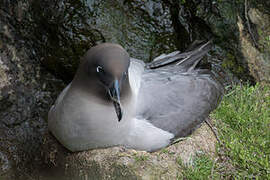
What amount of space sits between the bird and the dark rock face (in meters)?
0.82

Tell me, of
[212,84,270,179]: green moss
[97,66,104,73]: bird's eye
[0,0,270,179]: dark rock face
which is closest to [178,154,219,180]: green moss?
[212,84,270,179]: green moss

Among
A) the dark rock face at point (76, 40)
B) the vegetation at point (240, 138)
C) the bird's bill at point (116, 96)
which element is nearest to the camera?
the bird's bill at point (116, 96)

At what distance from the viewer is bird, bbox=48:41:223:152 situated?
3174mm

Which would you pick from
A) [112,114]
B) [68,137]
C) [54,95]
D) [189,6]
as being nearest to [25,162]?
[54,95]

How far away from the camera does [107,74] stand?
3084 mm

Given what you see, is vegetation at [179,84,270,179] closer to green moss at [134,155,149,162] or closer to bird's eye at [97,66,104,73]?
green moss at [134,155,149,162]

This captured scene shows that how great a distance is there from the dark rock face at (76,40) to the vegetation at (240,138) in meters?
0.46

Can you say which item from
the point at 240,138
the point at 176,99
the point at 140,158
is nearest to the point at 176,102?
the point at 176,99

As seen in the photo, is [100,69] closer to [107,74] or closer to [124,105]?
[107,74]

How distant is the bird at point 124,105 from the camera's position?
3174 millimetres

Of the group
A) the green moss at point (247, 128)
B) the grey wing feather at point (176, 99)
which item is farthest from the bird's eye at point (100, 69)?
the green moss at point (247, 128)

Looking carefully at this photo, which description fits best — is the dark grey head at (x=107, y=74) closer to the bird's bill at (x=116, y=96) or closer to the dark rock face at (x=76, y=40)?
the bird's bill at (x=116, y=96)

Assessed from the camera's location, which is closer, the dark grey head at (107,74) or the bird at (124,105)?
the dark grey head at (107,74)

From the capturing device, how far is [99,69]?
317 centimetres
